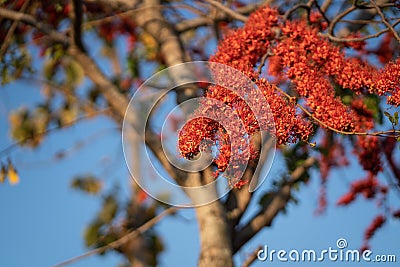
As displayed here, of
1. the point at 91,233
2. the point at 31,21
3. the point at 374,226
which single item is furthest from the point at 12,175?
the point at 374,226

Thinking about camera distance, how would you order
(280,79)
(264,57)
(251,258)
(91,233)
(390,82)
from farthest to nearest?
1. (91,233)
2. (251,258)
3. (264,57)
4. (280,79)
5. (390,82)

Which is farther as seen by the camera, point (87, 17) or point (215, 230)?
point (87, 17)

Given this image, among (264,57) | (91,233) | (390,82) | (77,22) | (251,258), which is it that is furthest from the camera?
(91,233)

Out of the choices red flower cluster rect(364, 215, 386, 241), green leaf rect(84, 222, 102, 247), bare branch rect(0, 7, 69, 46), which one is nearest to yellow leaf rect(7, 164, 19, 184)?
bare branch rect(0, 7, 69, 46)

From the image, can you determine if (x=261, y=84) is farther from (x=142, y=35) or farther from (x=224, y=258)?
(x=142, y=35)

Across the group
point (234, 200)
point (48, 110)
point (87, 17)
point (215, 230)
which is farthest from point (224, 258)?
point (48, 110)

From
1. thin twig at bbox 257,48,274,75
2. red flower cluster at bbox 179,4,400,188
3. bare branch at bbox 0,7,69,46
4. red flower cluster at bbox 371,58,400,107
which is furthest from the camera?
bare branch at bbox 0,7,69,46

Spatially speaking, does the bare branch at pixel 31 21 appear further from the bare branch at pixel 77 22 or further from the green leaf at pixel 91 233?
the green leaf at pixel 91 233

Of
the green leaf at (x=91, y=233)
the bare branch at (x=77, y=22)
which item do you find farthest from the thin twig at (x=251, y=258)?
the green leaf at (x=91, y=233)

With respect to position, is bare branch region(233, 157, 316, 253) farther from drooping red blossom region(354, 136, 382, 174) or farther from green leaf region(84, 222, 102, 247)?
green leaf region(84, 222, 102, 247)

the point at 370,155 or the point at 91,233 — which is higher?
the point at 370,155

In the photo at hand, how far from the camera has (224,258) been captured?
3941 millimetres

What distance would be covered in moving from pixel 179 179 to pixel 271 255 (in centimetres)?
85

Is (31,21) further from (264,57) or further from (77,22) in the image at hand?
(264,57)
